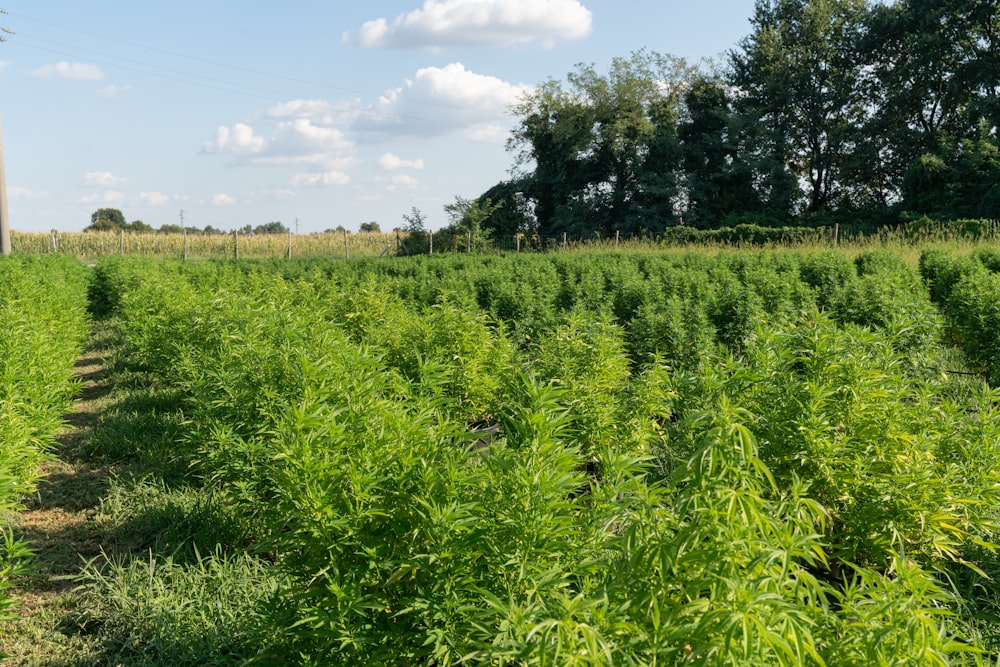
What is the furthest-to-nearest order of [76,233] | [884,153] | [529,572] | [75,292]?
[76,233]
[884,153]
[75,292]
[529,572]

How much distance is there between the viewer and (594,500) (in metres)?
2.93

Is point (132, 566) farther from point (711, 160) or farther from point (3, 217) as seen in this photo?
point (711, 160)

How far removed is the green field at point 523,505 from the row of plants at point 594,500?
0.02 m

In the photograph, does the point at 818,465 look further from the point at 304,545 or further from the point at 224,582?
the point at 224,582

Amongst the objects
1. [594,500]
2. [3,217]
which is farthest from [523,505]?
[3,217]

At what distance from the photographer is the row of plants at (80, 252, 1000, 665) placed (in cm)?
198

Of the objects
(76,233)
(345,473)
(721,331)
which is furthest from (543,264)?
(76,233)

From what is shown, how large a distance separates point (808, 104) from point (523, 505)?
38190 millimetres

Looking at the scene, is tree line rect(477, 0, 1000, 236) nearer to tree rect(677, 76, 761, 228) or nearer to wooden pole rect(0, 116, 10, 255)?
tree rect(677, 76, 761, 228)

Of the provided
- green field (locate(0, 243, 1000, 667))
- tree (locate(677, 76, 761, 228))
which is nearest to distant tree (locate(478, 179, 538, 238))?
tree (locate(677, 76, 761, 228))

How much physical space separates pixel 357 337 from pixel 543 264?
753 cm

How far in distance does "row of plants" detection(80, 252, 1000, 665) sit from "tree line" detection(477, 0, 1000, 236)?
28.0 m

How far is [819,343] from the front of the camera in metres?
4.08

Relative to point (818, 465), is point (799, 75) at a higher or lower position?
higher
